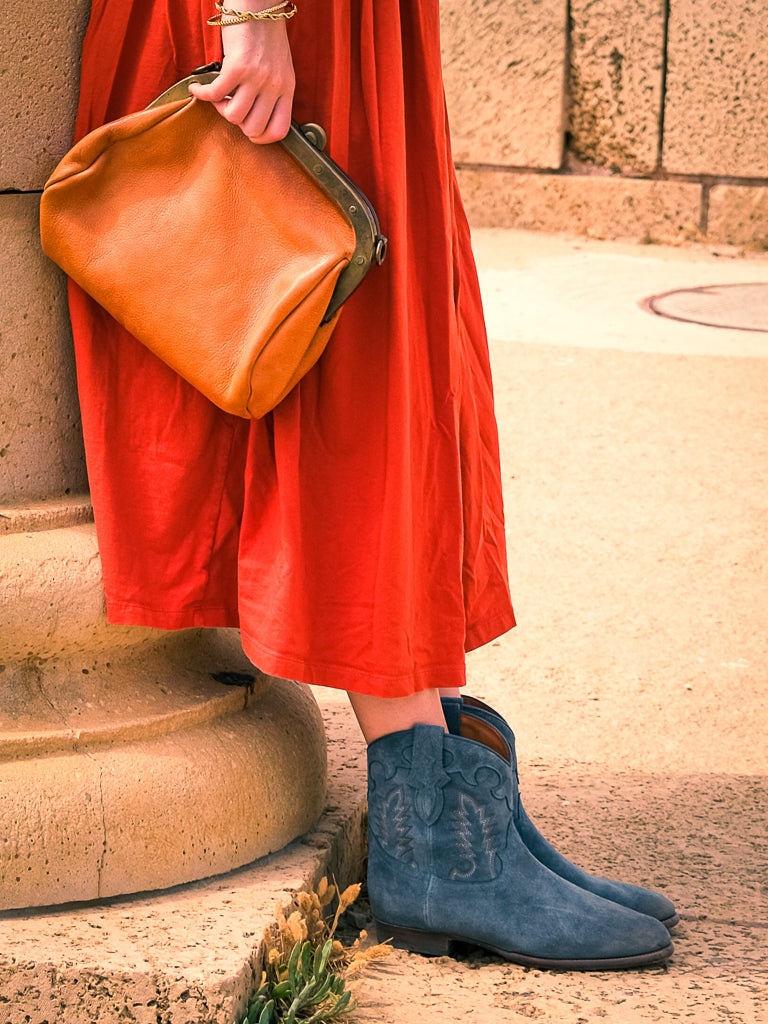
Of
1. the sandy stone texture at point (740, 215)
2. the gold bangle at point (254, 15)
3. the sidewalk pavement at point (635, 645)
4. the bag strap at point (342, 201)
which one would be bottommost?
the sidewalk pavement at point (635, 645)

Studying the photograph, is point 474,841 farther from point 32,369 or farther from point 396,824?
point 32,369

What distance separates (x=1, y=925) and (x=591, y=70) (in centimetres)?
696

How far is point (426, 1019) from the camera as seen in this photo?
1606 millimetres

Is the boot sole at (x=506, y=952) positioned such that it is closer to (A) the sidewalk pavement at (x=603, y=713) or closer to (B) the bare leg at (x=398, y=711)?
(A) the sidewalk pavement at (x=603, y=713)

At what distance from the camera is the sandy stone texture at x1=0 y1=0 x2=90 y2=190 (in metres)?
1.65

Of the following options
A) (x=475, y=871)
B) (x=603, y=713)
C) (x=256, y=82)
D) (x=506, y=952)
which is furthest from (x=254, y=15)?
(x=603, y=713)

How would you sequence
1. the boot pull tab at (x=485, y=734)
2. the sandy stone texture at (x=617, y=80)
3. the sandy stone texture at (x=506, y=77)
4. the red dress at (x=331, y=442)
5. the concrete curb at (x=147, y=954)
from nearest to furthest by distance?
the concrete curb at (x=147, y=954)
the red dress at (x=331, y=442)
the boot pull tab at (x=485, y=734)
the sandy stone texture at (x=617, y=80)
the sandy stone texture at (x=506, y=77)

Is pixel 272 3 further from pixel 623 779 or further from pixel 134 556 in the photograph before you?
pixel 623 779

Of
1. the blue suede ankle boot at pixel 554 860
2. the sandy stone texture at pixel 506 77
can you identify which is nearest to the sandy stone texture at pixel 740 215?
the sandy stone texture at pixel 506 77

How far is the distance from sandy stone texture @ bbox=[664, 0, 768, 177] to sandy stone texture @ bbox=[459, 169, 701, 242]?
0.73 ft

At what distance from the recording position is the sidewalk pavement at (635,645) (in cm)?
173

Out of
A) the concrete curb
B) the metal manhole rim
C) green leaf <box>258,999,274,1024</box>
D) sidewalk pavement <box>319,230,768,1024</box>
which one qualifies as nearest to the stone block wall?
the metal manhole rim

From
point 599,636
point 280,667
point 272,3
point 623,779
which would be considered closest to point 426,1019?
point 280,667

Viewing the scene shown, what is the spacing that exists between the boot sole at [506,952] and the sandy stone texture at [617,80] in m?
6.56
